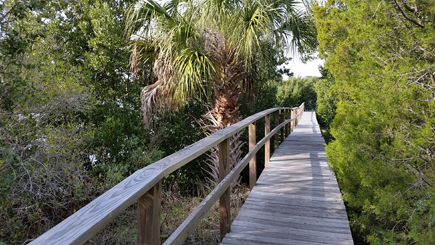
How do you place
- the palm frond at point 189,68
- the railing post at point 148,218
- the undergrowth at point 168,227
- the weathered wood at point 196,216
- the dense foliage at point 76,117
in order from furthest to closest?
the palm frond at point 189,68, the undergrowth at point 168,227, the dense foliage at point 76,117, the weathered wood at point 196,216, the railing post at point 148,218

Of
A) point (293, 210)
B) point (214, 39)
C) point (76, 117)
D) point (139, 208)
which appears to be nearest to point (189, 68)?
point (214, 39)

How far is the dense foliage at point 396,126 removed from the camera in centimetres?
279

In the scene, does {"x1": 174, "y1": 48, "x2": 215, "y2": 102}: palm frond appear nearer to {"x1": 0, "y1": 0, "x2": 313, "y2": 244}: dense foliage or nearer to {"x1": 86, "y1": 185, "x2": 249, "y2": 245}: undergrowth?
{"x1": 0, "y1": 0, "x2": 313, "y2": 244}: dense foliage

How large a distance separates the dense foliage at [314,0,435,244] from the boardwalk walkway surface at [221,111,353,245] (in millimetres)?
334

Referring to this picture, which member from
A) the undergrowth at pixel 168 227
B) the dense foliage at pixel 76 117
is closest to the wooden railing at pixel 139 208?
the dense foliage at pixel 76 117

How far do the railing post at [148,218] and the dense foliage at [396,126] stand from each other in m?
1.99

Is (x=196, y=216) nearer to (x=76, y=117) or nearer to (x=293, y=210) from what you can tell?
(x=293, y=210)

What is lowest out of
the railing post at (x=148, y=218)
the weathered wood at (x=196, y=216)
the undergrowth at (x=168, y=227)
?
the undergrowth at (x=168, y=227)

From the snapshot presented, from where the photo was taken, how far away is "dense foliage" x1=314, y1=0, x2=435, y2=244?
2.79 m

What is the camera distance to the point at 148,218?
1420 millimetres

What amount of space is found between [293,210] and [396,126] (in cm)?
139

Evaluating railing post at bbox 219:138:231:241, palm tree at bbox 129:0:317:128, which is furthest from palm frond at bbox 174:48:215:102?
railing post at bbox 219:138:231:241

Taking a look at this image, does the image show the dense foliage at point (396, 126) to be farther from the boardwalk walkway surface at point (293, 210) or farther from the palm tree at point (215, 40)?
the palm tree at point (215, 40)

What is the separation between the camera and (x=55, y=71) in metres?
5.87
